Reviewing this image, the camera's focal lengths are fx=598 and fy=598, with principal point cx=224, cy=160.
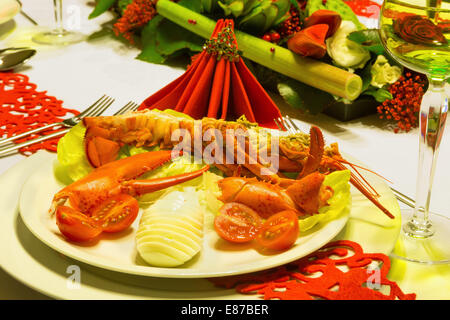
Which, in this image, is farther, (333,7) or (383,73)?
(333,7)

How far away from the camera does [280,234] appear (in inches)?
32.4

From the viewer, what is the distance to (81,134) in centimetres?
109

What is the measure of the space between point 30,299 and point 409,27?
0.66 meters

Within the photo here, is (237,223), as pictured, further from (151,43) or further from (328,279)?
(151,43)

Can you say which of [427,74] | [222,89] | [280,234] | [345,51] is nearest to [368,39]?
[345,51]

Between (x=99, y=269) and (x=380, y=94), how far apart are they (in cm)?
86

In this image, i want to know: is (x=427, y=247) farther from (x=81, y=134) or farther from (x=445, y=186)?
(x=81, y=134)

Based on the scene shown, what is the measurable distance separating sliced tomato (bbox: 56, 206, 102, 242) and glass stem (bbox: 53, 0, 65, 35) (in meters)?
1.32

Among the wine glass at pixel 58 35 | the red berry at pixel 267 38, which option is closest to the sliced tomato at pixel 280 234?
the red berry at pixel 267 38

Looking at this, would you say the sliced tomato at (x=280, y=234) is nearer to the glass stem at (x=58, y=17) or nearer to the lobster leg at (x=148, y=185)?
the lobster leg at (x=148, y=185)

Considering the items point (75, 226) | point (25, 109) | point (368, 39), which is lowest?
point (25, 109)

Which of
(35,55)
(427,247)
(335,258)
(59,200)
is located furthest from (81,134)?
(35,55)

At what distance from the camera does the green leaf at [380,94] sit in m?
1.41

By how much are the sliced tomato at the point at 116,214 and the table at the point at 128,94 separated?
137mm
